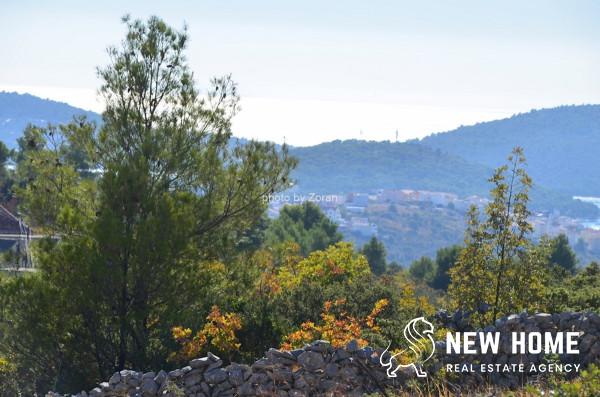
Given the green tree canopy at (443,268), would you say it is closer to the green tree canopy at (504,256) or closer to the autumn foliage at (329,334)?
the green tree canopy at (504,256)

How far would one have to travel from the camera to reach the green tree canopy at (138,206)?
10695mm

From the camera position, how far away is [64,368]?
35.7 feet

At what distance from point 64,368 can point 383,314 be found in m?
5.34

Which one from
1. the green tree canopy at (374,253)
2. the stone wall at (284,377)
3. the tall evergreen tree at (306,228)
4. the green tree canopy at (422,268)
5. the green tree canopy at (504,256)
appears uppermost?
the green tree canopy at (504,256)

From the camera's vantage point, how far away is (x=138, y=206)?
11.4 m

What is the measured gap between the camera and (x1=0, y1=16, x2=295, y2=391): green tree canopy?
35.1ft

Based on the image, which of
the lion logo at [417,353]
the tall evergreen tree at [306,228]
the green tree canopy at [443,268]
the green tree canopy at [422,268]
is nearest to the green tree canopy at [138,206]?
the lion logo at [417,353]

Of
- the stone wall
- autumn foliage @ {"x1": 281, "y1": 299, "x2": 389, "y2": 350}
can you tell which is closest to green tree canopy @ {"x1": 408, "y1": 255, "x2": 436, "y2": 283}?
autumn foliage @ {"x1": 281, "y1": 299, "x2": 389, "y2": 350}

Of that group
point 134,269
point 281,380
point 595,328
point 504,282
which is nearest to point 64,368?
point 134,269

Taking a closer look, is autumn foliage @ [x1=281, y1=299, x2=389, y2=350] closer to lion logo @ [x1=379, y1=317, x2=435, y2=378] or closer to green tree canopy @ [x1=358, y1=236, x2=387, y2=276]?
lion logo @ [x1=379, y1=317, x2=435, y2=378]

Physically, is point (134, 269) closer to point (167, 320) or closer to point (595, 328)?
point (167, 320)

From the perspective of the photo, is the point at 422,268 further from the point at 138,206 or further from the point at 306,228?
the point at 138,206

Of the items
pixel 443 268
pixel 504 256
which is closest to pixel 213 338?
pixel 504 256

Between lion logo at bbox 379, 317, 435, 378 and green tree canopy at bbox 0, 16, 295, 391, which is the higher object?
green tree canopy at bbox 0, 16, 295, 391
